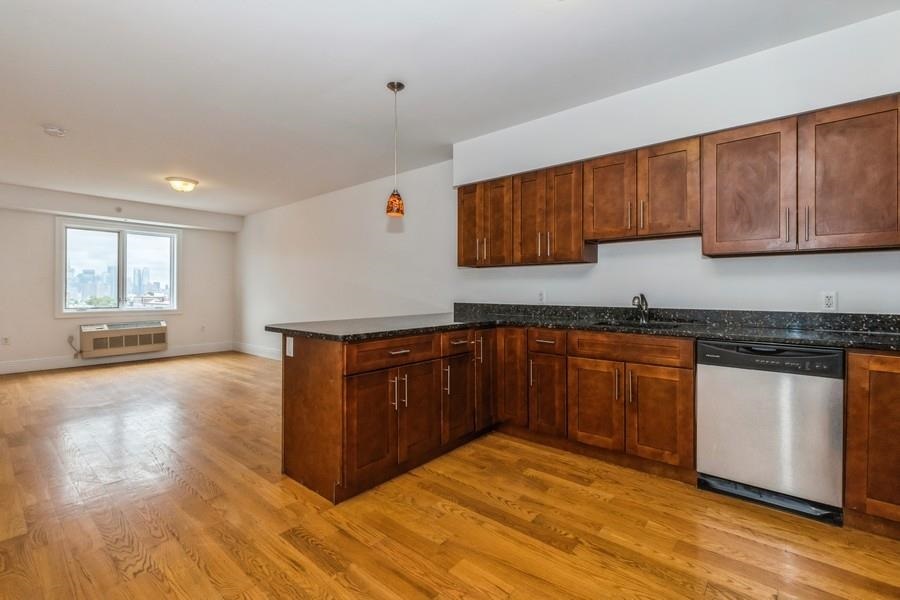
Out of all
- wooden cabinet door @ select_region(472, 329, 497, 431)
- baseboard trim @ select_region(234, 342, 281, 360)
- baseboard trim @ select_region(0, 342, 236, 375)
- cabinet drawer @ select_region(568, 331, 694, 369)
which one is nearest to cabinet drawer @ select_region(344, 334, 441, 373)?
wooden cabinet door @ select_region(472, 329, 497, 431)

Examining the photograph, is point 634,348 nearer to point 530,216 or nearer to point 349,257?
point 530,216

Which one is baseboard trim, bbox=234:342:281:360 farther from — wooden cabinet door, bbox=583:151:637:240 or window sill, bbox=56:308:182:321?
wooden cabinet door, bbox=583:151:637:240

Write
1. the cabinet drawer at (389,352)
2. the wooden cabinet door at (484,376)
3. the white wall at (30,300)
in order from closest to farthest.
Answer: the cabinet drawer at (389,352) < the wooden cabinet door at (484,376) < the white wall at (30,300)

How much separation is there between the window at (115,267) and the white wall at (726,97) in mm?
6447

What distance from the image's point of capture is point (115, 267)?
6750mm

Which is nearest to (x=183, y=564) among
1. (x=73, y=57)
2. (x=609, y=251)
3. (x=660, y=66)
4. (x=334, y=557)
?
(x=334, y=557)

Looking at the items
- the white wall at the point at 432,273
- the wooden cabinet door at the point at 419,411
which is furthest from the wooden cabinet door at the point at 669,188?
the wooden cabinet door at the point at 419,411

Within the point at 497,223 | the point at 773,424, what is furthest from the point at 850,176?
the point at 497,223

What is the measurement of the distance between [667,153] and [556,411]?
6.29 ft

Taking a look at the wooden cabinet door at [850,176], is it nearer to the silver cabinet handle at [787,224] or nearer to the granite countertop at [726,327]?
the silver cabinet handle at [787,224]

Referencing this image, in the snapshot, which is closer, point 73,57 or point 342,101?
point 73,57

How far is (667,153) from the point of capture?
2.81 m

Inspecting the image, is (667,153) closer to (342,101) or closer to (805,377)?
(805,377)

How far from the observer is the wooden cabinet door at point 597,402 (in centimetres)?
276
